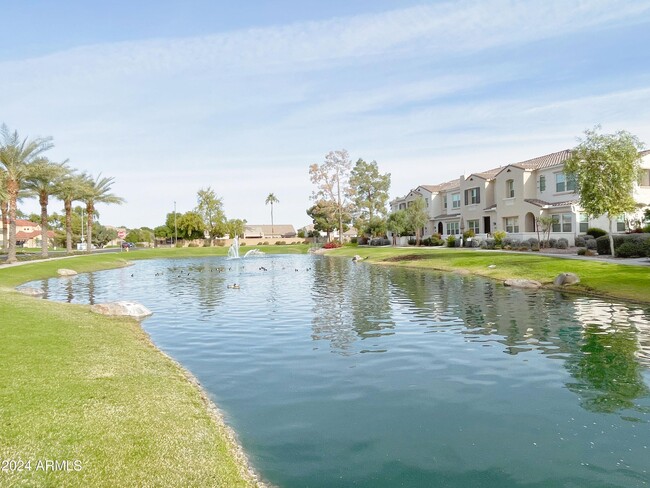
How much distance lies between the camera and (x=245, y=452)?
294 inches

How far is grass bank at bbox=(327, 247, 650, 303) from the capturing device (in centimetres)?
2310

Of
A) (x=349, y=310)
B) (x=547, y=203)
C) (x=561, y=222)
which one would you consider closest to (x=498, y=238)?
(x=547, y=203)

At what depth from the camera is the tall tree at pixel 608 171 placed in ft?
111

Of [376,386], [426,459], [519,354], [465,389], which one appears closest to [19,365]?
[376,386]

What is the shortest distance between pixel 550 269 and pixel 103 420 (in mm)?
28619

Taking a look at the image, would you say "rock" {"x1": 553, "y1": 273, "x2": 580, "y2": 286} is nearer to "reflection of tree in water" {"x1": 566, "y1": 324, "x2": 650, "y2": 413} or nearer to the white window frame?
"reflection of tree in water" {"x1": 566, "y1": 324, "x2": 650, "y2": 413}

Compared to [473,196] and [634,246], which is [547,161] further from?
[634,246]

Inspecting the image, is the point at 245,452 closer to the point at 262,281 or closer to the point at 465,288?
the point at 465,288

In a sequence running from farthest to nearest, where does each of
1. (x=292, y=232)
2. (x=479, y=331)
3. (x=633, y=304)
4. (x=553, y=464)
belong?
1. (x=292, y=232)
2. (x=633, y=304)
3. (x=479, y=331)
4. (x=553, y=464)

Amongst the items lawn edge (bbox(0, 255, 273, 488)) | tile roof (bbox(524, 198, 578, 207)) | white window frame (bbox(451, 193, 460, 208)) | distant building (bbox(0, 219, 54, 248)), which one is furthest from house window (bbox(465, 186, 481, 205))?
distant building (bbox(0, 219, 54, 248))

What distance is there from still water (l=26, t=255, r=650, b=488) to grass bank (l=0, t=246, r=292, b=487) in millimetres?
798

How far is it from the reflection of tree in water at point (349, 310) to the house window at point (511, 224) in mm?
28299

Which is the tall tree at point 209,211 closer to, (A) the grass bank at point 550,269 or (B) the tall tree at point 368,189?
(B) the tall tree at point 368,189

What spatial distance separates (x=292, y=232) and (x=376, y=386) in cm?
16345
